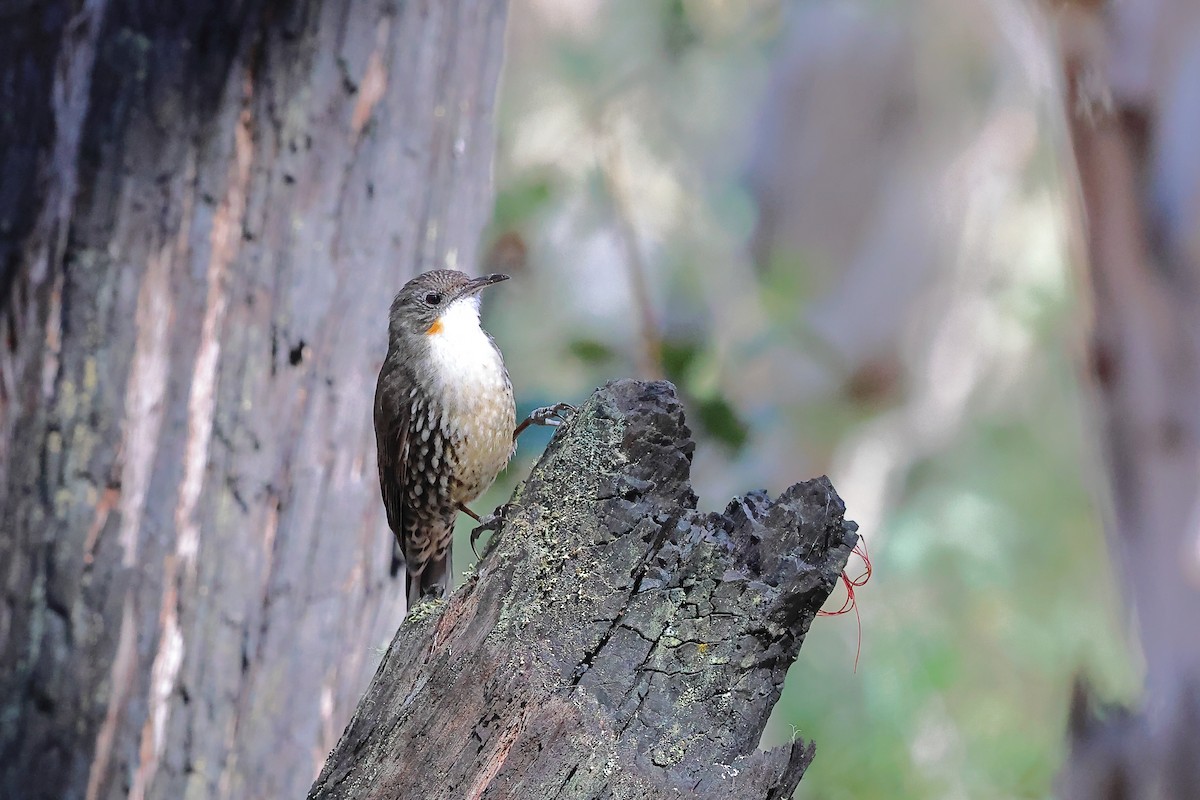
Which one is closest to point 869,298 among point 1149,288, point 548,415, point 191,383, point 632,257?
point 632,257

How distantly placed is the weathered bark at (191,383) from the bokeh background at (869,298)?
2752 mm

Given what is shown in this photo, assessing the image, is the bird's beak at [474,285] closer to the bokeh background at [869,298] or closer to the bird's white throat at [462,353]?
the bird's white throat at [462,353]

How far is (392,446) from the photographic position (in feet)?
9.61

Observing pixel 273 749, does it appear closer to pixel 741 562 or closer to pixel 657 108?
pixel 741 562

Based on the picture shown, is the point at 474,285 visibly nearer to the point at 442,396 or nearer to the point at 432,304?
the point at 432,304

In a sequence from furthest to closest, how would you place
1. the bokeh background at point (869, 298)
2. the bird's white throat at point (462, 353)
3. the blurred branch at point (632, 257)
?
the bokeh background at point (869, 298) < the blurred branch at point (632, 257) < the bird's white throat at point (462, 353)

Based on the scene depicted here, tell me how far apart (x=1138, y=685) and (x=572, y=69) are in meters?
4.86

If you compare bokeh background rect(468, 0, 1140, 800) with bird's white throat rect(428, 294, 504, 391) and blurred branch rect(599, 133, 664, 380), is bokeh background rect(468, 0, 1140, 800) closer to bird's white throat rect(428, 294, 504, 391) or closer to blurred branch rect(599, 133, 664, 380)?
blurred branch rect(599, 133, 664, 380)

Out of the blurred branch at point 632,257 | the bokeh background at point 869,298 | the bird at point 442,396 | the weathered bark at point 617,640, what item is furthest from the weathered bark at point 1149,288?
the weathered bark at point 617,640

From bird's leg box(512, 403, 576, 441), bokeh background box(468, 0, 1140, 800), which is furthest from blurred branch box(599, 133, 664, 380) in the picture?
bird's leg box(512, 403, 576, 441)

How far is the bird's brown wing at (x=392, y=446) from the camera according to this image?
114 inches

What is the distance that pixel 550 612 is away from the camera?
1694mm

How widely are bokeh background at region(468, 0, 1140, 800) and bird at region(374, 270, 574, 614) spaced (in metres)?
2.91

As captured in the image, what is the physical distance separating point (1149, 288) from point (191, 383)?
3685 millimetres
